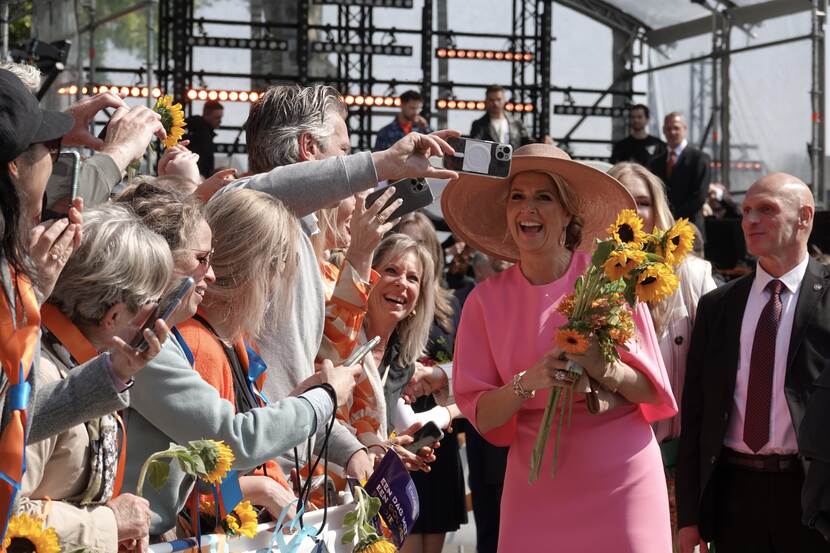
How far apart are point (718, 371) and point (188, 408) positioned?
2.38 metres

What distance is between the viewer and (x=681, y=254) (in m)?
3.60

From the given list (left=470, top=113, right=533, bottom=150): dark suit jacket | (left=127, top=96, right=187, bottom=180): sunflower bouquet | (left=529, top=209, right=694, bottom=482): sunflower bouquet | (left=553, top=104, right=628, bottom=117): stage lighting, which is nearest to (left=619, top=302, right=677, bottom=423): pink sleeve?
(left=529, top=209, right=694, bottom=482): sunflower bouquet

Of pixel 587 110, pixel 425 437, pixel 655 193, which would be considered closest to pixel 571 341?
pixel 425 437

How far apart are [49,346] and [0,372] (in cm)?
→ 41

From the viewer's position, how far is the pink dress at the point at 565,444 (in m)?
3.66

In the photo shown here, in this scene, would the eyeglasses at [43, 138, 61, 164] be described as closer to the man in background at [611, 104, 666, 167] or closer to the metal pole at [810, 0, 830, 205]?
the metal pole at [810, 0, 830, 205]

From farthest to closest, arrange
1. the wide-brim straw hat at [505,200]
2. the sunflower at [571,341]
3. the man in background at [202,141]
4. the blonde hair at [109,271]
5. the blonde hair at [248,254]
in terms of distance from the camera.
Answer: the man in background at [202,141]
the wide-brim straw hat at [505,200]
the sunflower at [571,341]
the blonde hair at [248,254]
the blonde hair at [109,271]

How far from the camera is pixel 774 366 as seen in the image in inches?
170

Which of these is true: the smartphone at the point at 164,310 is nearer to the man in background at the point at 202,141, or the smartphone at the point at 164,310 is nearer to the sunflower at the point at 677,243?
the sunflower at the point at 677,243

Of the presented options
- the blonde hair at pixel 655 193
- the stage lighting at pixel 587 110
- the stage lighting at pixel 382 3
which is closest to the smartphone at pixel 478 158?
the blonde hair at pixel 655 193

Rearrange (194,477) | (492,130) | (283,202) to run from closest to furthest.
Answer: (194,477) → (283,202) → (492,130)

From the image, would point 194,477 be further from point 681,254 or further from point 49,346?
point 681,254

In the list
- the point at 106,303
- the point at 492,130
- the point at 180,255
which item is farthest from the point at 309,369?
the point at 492,130

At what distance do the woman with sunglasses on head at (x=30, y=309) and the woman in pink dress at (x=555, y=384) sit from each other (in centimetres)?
164
